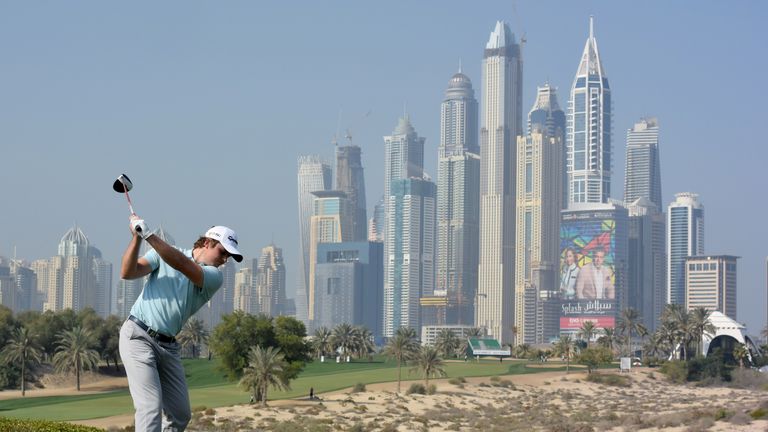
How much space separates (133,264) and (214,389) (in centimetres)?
8910

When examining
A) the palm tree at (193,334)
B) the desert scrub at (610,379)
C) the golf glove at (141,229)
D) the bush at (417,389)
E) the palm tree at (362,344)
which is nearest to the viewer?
the golf glove at (141,229)

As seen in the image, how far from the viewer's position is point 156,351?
9.89 meters

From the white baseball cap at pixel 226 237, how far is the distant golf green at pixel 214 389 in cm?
5535

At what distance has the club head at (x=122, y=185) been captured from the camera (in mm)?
9414

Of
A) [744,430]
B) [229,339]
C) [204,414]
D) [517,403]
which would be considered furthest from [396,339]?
[744,430]

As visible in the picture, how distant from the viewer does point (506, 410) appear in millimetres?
80875

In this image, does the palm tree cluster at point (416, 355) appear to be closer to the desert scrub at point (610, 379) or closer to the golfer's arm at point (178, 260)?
the desert scrub at point (610, 379)

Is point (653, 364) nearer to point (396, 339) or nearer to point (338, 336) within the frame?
point (338, 336)

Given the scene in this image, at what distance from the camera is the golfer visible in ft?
31.6

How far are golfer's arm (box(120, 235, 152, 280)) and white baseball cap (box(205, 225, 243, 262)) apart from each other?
617 millimetres

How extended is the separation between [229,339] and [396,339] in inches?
995

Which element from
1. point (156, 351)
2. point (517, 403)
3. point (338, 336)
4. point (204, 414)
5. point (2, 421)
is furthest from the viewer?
point (338, 336)

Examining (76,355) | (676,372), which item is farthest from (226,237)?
(676,372)

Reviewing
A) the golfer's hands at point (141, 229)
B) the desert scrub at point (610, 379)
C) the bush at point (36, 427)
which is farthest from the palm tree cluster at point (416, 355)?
the golfer's hands at point (141, 229)
